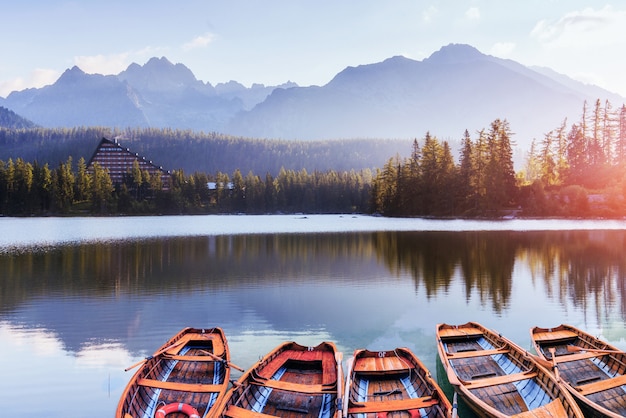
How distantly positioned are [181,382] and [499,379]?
9.58 meters

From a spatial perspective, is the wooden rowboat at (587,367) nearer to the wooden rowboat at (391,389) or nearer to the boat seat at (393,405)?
the wooden rowboat at (391,389)

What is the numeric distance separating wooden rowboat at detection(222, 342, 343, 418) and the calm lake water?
4.04 meters

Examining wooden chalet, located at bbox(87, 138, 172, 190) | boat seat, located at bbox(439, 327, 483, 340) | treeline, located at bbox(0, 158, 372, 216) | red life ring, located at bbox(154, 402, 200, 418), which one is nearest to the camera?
red life ring, located at bbox(154, 402, 200, 418)

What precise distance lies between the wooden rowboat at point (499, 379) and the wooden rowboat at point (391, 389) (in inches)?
32.3

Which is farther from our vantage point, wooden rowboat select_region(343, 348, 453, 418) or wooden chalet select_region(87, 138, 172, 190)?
wooden chalet select_region(87, 138, 172, 190)

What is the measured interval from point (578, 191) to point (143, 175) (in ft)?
423

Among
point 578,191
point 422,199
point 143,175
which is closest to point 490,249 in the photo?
point 578,191

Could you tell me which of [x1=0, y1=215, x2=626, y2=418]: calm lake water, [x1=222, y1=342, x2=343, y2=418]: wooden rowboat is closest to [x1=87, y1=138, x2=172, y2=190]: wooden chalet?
[x1=0, y1=215, x2=626, y2=418]: calm lake water

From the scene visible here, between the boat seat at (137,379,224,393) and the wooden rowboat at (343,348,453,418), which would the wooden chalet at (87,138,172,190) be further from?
the wooden rowboat at (343,348,453,418)

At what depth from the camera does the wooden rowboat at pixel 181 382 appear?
1212 centimetres

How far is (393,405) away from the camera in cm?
1197

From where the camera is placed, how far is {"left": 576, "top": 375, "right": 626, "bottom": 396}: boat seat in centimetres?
1303

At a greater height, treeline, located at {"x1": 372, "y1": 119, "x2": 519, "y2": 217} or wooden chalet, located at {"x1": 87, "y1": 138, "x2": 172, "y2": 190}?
wooden chalet, located at {"x1": 87, "y1": 138, "x2": 172, "y2": 190}

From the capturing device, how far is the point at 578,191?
101 meters
